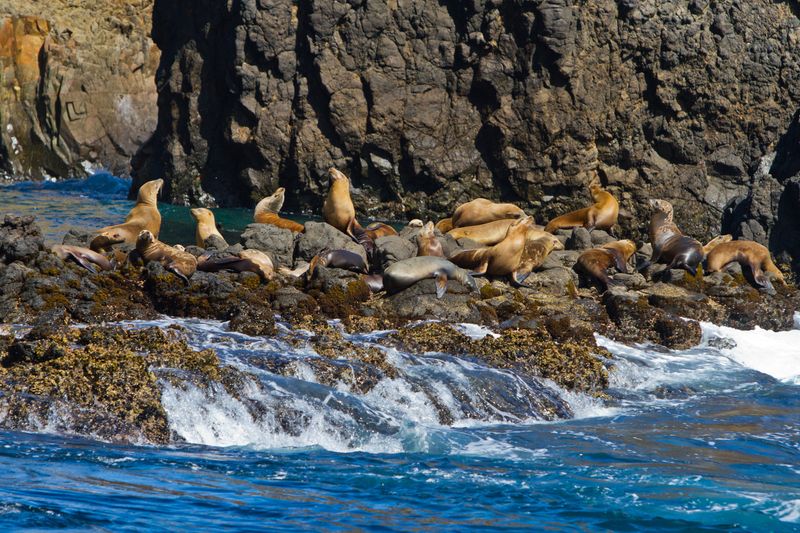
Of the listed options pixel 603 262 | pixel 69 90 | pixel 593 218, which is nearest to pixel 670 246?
pixel 603 262

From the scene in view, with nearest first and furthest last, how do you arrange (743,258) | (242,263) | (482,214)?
(242,263), (743,258), (482,214)

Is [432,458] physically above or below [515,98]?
below

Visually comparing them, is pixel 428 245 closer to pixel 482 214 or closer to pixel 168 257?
pixel 168 257

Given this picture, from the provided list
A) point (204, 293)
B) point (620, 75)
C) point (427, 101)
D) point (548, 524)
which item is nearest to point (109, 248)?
point (204, 293)

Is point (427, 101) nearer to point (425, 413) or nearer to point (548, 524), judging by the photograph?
point (425, 413)

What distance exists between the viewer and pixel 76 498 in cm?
670

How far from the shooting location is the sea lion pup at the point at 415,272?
42.6 feet

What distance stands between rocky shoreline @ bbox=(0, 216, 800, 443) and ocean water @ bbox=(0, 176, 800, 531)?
0.84ft

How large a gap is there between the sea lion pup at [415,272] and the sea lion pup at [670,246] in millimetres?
3896

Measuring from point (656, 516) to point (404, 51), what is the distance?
76.4ft

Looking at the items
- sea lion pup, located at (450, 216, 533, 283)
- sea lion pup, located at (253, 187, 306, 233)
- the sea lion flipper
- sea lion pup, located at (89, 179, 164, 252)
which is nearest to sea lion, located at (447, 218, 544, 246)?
sea lion pup, located at (450, 216, 533, 283)

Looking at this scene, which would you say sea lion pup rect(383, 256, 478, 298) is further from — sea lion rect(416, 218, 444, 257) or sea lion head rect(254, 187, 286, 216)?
sea lion head rect(254, 187, 286, 216)

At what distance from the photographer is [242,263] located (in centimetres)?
1320

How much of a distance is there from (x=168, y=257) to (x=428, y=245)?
11.3 ft
